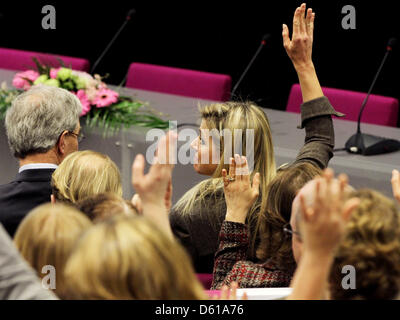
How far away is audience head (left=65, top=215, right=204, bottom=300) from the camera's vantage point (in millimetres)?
1239

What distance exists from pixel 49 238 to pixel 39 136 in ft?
4.38

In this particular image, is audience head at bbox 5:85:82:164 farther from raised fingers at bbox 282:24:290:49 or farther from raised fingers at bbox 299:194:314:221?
raised fingers at bbox 299:194:314:221

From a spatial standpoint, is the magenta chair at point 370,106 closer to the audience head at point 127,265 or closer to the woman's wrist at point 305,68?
the woman's wrist at point 305,68

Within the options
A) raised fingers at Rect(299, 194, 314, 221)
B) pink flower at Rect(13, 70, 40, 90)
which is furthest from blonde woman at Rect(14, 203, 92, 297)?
pink flower at Rect(13, 70, 40, 90)

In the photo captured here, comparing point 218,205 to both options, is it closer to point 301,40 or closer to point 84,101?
point 301,40

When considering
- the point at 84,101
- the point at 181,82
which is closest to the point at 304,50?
the point at 84,101

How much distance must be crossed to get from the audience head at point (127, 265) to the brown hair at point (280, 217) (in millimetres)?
762

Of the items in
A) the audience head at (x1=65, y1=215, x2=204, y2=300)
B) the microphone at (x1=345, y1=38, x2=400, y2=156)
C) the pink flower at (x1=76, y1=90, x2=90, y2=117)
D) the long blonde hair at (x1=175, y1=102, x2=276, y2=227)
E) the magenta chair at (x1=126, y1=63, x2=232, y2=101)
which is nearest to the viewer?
the audience head at (x1=65, y1=215, x2=204, y2=300)

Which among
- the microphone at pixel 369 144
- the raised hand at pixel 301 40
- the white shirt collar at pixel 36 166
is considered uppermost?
the raised hand at pixel 301 40

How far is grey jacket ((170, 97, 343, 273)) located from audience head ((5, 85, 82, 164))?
1.84 ft

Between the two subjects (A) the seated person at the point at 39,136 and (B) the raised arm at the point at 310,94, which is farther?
(A) the seated person at the point at 39,136

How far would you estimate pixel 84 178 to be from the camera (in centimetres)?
226

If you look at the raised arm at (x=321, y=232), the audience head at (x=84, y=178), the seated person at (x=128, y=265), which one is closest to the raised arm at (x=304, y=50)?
the audience head at (x=84, y=178)

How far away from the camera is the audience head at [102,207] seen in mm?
1804
